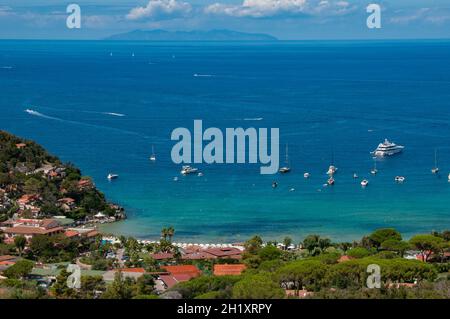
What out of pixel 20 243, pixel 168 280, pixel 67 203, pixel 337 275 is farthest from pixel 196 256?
pixel 67 203

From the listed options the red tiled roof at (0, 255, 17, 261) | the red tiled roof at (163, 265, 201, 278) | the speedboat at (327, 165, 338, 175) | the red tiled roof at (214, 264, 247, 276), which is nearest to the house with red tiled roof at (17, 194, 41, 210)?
the red tiled roof at (0, 255, 17, 261)

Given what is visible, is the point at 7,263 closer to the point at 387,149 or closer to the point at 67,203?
the point at 67,203

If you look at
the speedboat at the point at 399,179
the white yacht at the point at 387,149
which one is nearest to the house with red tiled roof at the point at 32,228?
the speedboat at the point at 399,179

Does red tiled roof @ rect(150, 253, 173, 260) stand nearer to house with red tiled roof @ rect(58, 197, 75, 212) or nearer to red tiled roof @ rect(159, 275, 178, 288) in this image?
red tiled roof @ rect(159, 275, 178, 288)

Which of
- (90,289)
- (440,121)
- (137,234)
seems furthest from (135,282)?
(440,121)

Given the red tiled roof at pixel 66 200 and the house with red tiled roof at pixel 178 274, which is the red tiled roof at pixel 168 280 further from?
the red tiled roof at pixel 66 200
